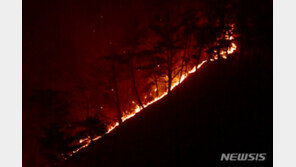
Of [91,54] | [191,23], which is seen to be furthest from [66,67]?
[191,23]

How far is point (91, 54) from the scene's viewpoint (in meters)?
17.2

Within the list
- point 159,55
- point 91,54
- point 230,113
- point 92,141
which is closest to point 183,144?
point 230,113

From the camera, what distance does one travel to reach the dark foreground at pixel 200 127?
30.2ft

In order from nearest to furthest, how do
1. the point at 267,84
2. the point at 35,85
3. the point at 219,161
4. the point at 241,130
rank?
the point at 219,161, the point at 241,130, the point at 267,84, the point at 35,85

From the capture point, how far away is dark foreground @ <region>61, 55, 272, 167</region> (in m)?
9.22

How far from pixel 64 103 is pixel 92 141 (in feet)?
10.5

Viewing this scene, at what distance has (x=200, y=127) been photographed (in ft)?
34.9

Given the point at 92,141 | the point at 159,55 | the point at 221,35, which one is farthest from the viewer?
the point at 159,55

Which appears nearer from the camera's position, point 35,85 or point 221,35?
point 221,35

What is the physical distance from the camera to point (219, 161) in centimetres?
848

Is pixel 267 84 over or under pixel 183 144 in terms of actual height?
over

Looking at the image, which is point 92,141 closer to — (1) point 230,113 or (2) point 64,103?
(2) point 64,103

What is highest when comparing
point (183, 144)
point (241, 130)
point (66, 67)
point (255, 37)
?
point (255, 37)

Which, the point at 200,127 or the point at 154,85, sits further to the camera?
the point at 154,85
